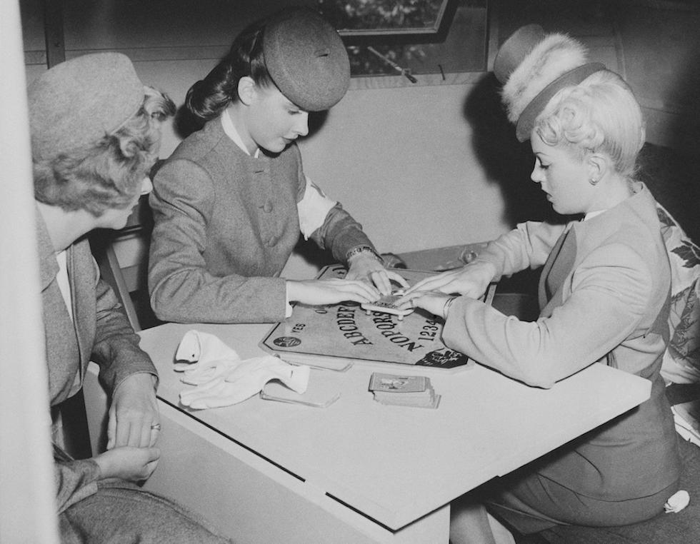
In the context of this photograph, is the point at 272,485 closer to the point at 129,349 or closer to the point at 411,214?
the point at 129,349

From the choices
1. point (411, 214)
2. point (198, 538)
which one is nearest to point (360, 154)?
point (411, 214)

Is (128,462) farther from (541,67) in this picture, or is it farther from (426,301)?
(541,67)

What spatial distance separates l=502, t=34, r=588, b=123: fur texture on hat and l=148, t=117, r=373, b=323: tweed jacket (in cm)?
72

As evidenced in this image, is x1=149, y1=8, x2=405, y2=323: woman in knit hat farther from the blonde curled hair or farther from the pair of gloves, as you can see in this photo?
the blonde curled hair

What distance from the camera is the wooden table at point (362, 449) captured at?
4.23 feet

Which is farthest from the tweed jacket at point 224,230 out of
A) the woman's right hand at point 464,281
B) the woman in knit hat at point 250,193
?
the woman's right hand at point 464,281

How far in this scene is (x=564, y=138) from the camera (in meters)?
1.83

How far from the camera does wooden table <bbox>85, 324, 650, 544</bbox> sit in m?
1.29

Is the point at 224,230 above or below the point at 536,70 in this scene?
below

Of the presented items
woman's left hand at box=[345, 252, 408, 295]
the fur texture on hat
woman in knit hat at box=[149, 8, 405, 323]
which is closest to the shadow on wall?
woman in knit hat at box=[149, 8, 405, 323]

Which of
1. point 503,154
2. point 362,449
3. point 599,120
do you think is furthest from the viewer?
point 503,154

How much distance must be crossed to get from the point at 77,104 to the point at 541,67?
1.09 m

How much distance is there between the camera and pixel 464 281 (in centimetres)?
214

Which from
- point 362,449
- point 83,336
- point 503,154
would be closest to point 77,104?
point 83,336
